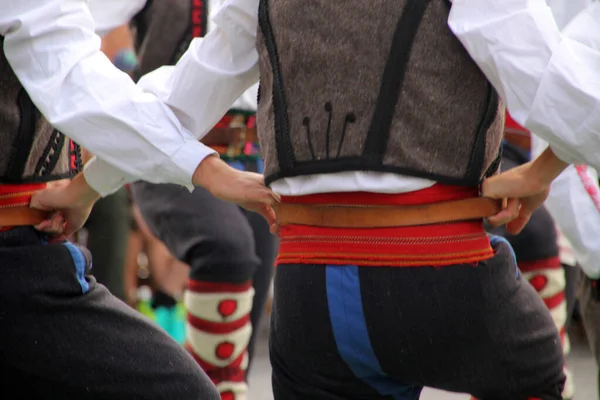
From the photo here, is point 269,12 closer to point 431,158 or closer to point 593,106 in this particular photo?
point 431,158

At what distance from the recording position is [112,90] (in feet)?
7.25

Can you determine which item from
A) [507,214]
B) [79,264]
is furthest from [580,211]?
[79,264]

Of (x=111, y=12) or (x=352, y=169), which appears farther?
(x=111, y=12)

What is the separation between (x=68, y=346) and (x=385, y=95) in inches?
31.5

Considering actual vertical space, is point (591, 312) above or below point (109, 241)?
above

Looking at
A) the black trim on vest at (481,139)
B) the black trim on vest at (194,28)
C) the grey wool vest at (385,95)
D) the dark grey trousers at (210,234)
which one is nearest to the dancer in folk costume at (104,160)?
the grey wool vest at (385,95)

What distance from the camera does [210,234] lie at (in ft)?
11.0

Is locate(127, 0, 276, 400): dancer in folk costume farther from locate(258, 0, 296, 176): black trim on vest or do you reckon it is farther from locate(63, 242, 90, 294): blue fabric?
locate(258, 0, 296, 176): black trim on vest

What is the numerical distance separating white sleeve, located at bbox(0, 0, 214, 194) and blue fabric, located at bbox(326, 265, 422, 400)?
0.39 meters

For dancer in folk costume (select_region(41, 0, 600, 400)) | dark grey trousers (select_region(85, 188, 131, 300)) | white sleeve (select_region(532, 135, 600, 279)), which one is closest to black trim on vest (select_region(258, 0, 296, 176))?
dancer in folk costume (select_region(41, 0, 600, 400))

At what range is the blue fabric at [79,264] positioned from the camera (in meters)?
2.25

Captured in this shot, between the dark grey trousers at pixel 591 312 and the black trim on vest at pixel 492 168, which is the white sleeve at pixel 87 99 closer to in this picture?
the black trim on vest at pixel 492 168

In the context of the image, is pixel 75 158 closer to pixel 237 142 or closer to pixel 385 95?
pixel 385 95

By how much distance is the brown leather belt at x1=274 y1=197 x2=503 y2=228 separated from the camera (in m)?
2.04
